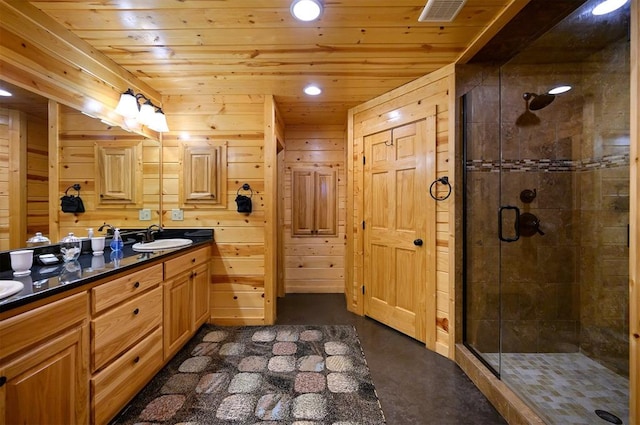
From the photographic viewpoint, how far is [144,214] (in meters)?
2.54

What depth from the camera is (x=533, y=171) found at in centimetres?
218

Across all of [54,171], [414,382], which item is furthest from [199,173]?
[414,382]

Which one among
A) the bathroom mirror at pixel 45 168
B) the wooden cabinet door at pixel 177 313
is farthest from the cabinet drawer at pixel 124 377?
the bathroom mirror at pixel 45 168

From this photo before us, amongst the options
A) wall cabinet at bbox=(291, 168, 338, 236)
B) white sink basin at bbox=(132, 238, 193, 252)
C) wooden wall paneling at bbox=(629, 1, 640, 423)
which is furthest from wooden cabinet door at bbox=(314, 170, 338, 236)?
wooden wall paneling at bbox=(629, 1, 640, 423)

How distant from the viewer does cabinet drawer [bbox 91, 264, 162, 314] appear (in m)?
1.32

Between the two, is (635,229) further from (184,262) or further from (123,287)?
(184,262)

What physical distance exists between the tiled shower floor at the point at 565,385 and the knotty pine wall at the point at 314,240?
2.24 metres

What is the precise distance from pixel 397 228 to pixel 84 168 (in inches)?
104

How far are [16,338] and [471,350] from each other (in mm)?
2600

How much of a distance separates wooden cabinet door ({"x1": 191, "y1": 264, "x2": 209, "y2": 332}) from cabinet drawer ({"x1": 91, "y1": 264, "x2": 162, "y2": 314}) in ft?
1.83

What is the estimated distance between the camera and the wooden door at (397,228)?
2.43 metres

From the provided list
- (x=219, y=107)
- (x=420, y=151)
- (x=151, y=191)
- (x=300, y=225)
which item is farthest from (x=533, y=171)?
(x=151, y=191)

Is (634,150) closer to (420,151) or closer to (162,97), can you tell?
(420,151)

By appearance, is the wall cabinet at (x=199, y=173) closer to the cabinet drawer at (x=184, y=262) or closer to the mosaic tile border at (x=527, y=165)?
the cabinet drawer at (x=184, y=262)
